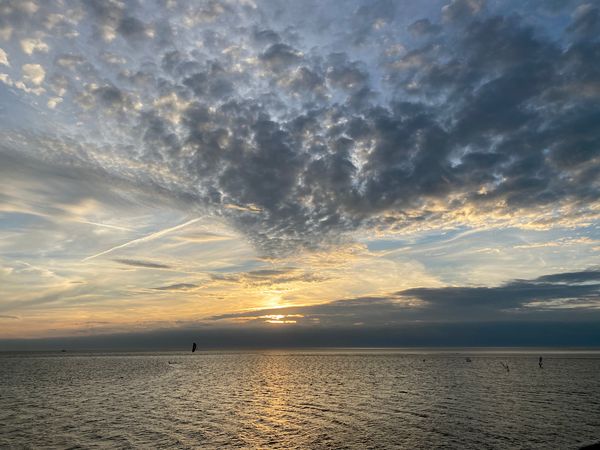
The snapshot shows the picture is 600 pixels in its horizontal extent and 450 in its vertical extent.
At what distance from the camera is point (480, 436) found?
3809 cm

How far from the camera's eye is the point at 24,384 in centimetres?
8450

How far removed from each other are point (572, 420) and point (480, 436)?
1490 cm

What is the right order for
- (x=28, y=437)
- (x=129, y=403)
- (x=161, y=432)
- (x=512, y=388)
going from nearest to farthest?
1. (x=28, y=437)
2. (x=161, y=432)
3. (x=129, y=403)
4. (x=512, y=388)

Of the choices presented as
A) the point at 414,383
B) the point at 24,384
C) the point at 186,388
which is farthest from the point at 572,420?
the point at 24,384

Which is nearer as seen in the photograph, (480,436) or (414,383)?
(480,436)

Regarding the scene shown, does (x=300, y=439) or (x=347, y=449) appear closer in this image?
(x=347, y=449)

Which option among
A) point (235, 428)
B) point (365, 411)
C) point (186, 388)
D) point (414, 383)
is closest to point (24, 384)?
point (186, 388)

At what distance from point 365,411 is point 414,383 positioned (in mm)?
38333

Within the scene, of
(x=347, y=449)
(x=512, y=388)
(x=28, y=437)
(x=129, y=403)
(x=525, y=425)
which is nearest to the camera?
(x=347, y=449)

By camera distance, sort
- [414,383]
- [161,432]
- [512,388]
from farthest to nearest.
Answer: [414,383] → [512,388] → [161,432]

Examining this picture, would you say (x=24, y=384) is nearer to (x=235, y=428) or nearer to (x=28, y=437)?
(x=28, y=437)

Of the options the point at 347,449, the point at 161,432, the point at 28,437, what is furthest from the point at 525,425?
the point at 28,437

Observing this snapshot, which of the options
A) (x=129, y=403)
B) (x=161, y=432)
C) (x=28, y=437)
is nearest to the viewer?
(x=28, y=437)

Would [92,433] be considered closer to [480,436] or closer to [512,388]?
[480,436]
